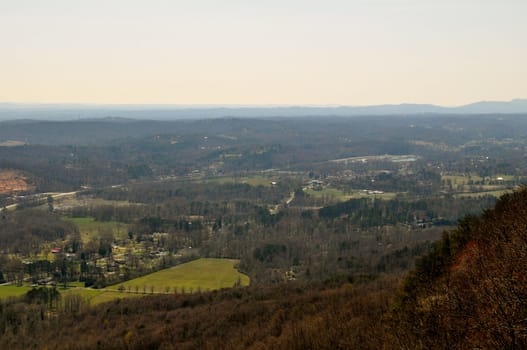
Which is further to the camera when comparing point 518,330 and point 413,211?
point 413,211

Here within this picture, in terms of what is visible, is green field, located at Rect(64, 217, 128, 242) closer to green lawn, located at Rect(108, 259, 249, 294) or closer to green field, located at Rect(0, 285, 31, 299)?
green field, located at Rect(0, 285, 31, 299)

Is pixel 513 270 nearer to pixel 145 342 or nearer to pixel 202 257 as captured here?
pixel 145 342

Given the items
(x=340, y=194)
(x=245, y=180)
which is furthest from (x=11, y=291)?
(x=245, y=180)

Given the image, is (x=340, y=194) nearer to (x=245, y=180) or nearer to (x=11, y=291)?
(x=245, y=180)

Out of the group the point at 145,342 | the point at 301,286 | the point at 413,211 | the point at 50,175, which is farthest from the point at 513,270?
the point at 50,175

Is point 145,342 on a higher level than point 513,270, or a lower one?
lower

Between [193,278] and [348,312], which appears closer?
[348,312]

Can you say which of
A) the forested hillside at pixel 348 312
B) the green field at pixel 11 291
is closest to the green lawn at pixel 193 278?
the forested hillside at pixel 348 312
